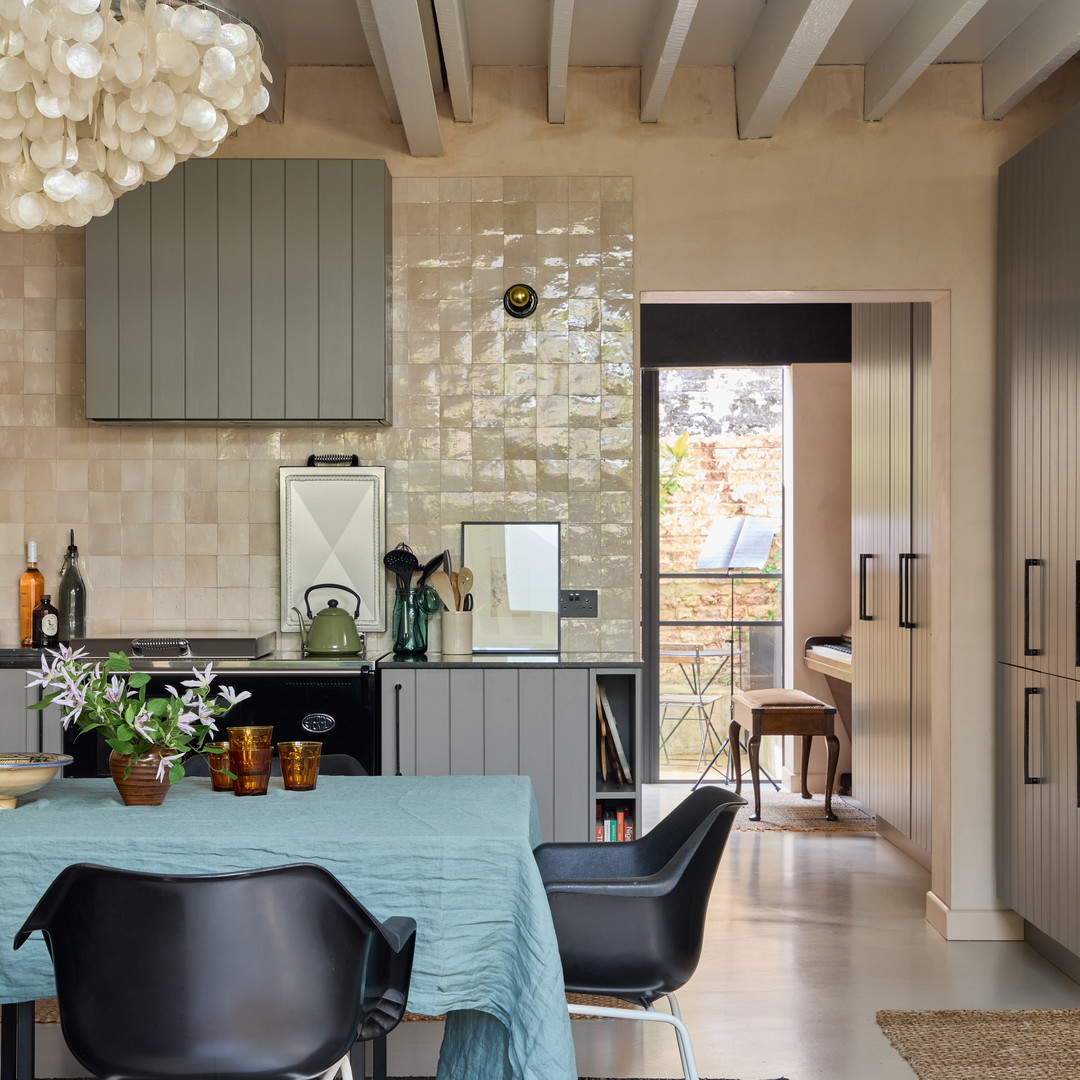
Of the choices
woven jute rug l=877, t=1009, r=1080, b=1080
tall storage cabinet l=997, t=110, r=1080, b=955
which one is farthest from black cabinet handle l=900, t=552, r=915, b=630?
woven jute rug l=877, t=1009, r=1080, b=1080

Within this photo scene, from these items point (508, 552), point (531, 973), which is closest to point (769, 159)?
point (508, 552)

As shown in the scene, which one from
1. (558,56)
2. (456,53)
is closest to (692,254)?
(558,56)

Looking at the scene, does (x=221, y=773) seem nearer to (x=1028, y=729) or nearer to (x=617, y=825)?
(x=617, y=825)

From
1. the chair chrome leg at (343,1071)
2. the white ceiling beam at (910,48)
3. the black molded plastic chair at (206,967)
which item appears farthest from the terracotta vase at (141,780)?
the white ceiling beam at (910,48)

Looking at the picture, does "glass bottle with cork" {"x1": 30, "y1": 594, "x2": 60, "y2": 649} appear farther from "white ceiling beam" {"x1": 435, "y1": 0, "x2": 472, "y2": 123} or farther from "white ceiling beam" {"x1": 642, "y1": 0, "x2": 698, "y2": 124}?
"white ceiling beam" {"x1": 642, "y1": 0, "x2": 698, "y2": 124}

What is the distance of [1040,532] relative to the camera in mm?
3812

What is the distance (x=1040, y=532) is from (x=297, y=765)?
2.63 meters

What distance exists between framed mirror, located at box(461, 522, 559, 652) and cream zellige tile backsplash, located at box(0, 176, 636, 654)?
0.19 ft

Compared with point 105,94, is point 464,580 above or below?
below

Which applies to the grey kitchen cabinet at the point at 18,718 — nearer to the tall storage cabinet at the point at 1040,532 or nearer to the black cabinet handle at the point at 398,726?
the black cabinet handle at the point at 398,726

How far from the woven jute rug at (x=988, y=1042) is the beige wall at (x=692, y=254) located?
2.76ft

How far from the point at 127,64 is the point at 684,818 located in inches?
80.1

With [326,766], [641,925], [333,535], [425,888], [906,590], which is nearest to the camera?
[425,888]

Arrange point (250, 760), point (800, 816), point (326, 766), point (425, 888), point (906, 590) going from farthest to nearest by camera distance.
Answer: point (800, 816) → point (906, 590) → point (326, 766) → point (250, 760) → point (425, 888)
